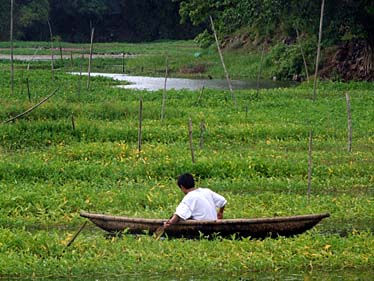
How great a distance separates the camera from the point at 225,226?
35.4ft

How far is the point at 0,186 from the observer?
14102 millimetres

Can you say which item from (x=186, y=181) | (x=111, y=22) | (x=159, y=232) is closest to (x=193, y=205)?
(x=186, y=181)

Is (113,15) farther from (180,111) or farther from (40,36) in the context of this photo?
(180,111)

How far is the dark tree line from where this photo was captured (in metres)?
68.4

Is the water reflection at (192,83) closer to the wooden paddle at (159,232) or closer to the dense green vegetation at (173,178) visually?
the dense green vegetation at (173,178)

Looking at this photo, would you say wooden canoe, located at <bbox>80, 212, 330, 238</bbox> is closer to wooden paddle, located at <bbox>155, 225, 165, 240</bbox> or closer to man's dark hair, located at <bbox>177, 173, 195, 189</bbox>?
wooden paddle, located at <bbox>155, 225, 165, 240</bbox>

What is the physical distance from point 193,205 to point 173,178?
4046 millimetres

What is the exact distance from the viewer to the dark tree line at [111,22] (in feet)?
224

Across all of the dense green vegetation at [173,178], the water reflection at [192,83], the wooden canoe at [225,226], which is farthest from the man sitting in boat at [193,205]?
the water reflection at [192,83]

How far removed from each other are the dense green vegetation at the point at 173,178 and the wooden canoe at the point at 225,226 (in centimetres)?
19

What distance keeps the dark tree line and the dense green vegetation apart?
42520 millimetres

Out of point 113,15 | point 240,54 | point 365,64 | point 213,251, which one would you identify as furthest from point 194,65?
point 213,251

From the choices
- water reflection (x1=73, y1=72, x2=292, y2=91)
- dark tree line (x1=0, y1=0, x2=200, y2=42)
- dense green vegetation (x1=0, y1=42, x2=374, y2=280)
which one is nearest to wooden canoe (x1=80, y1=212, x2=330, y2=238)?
dense green vegetation (x1=0, y1=42, x2=374, y2=280)

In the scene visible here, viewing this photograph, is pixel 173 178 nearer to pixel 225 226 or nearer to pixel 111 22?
pixel 225 226
